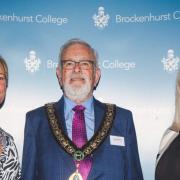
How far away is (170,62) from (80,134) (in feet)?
2.94

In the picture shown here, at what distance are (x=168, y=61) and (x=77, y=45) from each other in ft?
2.35

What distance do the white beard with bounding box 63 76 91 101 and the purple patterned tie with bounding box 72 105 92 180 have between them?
8 centimetres

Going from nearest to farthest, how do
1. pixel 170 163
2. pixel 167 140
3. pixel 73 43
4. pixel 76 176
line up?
pixel 170 163 → pixel 167 140 → pixel 76 176 → pixel 73 43

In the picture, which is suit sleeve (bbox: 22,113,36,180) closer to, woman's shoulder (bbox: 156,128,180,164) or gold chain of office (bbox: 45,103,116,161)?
gold chain of office (bbox: 45,103,116,161)

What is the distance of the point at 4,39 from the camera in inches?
113

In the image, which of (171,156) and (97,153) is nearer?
(171,156)

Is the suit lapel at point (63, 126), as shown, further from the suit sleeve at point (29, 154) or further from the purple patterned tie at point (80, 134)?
the suit sleeve at point (29, 154)

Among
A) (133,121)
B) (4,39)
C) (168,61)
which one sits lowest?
(133,121)

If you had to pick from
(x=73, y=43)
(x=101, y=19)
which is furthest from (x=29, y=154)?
(x=101, y=19)

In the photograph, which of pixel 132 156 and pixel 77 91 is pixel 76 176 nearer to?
pixel 132 156

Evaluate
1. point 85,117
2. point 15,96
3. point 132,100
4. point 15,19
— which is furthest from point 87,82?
point 15,19

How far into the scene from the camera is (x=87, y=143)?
2562mm

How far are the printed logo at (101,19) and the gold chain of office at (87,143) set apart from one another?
2.23 feet

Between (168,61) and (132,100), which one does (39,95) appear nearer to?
(132,100)
